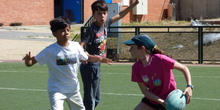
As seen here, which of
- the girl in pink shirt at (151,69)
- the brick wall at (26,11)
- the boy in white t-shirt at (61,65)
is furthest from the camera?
the brick wall at (26,11)

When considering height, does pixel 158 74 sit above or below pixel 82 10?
below

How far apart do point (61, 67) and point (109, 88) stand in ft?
16.7

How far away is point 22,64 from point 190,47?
232 inches

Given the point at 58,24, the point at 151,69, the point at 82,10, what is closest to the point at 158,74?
the point at 151,69

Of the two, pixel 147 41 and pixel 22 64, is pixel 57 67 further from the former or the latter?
pixel 22 64

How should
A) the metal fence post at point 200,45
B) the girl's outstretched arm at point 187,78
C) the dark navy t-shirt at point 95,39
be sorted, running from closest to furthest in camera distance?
the girl's outstretched arm at point 187,78 < the dark navy t-shirt at point 95,39 < the metal fence post at point 200,45

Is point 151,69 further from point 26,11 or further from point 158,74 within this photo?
point 26,11

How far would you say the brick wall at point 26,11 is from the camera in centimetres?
3697

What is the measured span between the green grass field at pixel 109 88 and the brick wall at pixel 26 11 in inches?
851

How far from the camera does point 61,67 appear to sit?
257 inches

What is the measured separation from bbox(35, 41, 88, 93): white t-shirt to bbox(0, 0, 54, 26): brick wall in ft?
101

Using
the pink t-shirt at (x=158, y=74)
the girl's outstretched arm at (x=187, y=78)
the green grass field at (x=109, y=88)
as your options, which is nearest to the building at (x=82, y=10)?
the green grass field at (x=109, y=88)

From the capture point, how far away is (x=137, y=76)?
6.04 m

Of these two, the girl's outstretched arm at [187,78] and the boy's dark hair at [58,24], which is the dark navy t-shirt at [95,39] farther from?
the girl's outstretched arm at [187,78]
